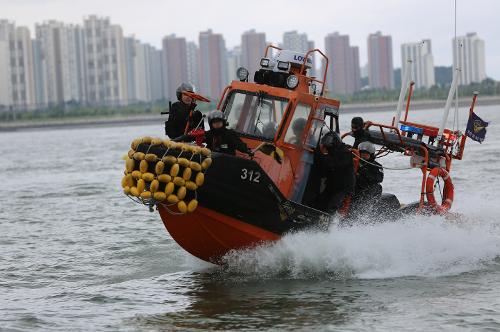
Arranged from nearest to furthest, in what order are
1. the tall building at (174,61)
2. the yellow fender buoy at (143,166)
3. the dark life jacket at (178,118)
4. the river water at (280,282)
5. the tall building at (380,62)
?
the river water at (280,282) < the yellow fender buoy at (143,166) < the dark life jacket at (178,118) < the tall building at (174,61) < the tall building at (380,62)

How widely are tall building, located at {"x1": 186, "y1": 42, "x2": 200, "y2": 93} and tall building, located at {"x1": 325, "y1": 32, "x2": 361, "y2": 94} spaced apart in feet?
70.7

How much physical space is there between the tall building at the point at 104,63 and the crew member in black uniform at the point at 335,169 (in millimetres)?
138178

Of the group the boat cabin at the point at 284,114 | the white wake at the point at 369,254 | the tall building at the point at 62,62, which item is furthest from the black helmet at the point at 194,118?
the tall building at the point at 62,62

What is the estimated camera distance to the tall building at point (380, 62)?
170m

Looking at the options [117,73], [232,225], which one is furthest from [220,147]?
[117,73]

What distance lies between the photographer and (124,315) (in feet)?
35.1

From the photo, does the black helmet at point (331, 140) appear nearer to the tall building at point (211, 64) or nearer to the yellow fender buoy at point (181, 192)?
the yellow fender buoy at point (181, 192)

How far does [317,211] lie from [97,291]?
2.76 m

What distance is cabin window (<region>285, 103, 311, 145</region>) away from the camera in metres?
11.9

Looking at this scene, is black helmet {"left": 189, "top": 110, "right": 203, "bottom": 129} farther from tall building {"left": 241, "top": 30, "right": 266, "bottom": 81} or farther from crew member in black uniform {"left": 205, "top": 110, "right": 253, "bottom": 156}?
tall building {"left": 241, "top": 30, "right": 266, "bottom": 81}

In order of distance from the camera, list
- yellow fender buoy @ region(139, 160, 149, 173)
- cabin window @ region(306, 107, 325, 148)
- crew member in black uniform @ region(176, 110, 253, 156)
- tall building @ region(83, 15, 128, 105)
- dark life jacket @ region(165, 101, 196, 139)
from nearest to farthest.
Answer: yellow fender buoy @ region(139, 160, 149, 173) < crew member in black uniform @ region(176, 110, 253, 156) < cabin window @ region(306, 107, 325, 148) < dark life jacket @ region(165, 101, 196, 139) < tall building @ region(83, 15, 128, 105)

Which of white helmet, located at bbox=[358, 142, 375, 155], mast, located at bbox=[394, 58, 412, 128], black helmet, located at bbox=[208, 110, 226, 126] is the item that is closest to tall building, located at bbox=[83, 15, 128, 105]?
mast, located at bbox=[394, 58, 412, 128]

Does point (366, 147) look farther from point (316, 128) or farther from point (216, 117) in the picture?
point (216, 117)

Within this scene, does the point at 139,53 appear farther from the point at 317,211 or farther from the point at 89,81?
the point at 317,211
